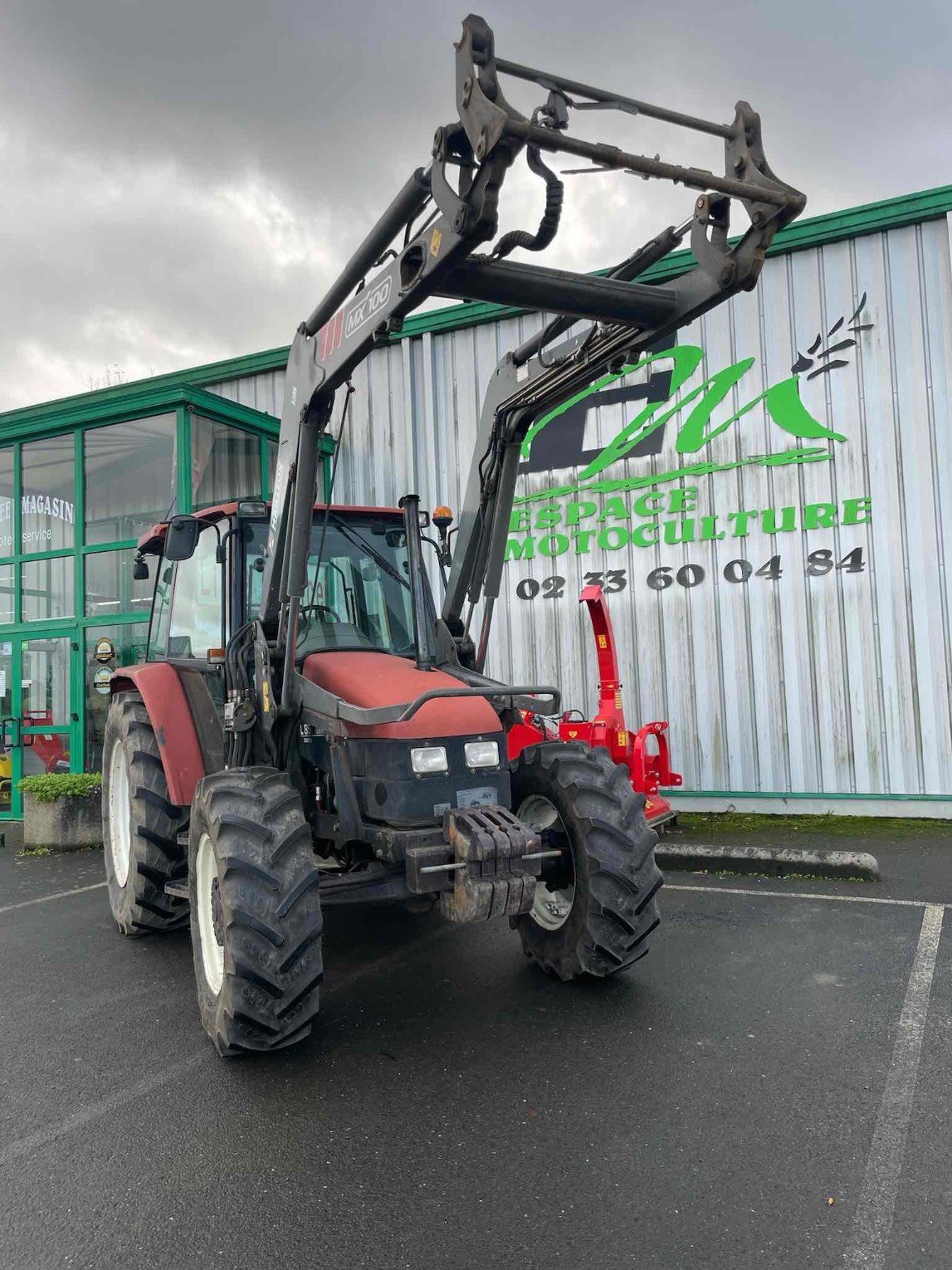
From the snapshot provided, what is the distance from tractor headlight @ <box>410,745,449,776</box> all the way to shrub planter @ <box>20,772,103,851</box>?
242 inches

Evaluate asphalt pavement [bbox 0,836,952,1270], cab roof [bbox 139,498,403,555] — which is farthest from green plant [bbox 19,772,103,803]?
cab roof [bbox 139,498,403,555]

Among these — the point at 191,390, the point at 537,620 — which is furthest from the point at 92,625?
the point at 537,620

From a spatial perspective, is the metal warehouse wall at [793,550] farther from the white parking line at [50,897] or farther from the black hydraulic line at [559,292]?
the black hydraulic line at [559,292]

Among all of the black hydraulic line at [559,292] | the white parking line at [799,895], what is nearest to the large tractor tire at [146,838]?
the black hydraulic line at [559,292]

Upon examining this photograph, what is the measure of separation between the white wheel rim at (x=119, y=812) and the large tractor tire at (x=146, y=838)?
19 centimetres

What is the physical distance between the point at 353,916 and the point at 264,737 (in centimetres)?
198

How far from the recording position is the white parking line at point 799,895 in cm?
581

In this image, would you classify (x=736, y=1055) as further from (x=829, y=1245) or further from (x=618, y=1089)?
(x=829, y=1245)

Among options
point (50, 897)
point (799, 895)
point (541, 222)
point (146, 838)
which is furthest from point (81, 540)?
point (541, 222)

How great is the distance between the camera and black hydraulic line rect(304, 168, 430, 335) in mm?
3301

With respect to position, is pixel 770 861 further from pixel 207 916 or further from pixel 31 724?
pixel 31 724

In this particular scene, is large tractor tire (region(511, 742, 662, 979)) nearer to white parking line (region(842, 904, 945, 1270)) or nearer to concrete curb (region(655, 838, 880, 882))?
white parking line (region(842, 904, 945, 1270))

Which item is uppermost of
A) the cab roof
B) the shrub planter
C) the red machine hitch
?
the cab roof

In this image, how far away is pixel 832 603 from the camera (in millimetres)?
8938
